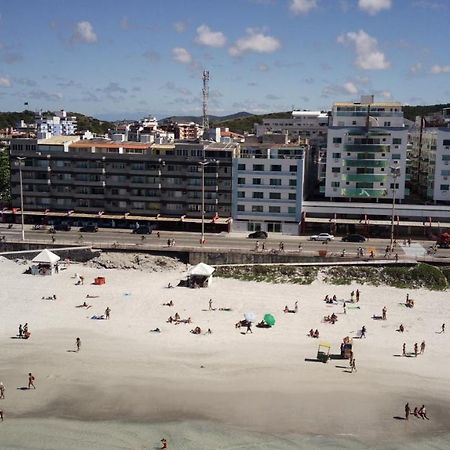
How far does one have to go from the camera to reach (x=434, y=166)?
322ft

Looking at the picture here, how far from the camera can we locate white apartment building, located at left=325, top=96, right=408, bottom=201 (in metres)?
96.0

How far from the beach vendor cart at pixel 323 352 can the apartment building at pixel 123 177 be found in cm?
4501

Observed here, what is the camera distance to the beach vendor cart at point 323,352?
51.1m

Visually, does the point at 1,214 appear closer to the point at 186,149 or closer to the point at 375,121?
the point at 186,149

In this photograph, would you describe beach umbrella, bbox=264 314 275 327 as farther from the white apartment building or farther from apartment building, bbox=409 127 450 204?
apartment building, bbox=409 127 450 204

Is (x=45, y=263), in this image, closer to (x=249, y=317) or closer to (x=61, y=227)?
(x=61, y=227)

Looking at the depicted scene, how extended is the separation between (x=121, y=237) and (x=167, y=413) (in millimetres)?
49383

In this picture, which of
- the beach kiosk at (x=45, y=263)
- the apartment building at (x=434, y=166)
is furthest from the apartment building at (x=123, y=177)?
the apartment building at (x=434, y=166)

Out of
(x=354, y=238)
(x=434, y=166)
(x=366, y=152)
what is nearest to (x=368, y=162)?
(x=366, y=152)

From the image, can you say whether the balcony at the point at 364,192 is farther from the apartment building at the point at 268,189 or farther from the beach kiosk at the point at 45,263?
the beach kiosk at the point at 45,263

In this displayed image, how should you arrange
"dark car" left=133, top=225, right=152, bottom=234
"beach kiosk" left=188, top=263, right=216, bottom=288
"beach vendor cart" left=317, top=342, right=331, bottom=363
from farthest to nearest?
"dark car" left=133, top=225, right=152, bottom=234 → "beach kiosk" left=188, top=263, right=216, bottom=288 → "beach vendor cart" left=317, top=342, right=331, bottom=363

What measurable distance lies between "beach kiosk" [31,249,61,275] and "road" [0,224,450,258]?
7.61m

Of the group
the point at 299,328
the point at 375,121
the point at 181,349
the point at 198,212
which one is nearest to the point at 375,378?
the point at 299,328

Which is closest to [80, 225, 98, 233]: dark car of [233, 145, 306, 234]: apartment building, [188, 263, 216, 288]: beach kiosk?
[233, 145, 306, 234]: apartment building
